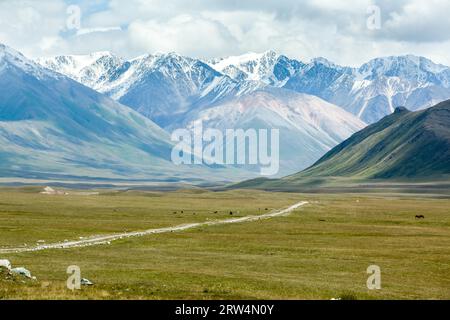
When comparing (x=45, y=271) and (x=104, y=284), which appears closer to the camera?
(x=104, y=284)

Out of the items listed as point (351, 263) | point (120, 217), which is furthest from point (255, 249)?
point (120, 217)

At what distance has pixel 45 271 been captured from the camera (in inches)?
1953

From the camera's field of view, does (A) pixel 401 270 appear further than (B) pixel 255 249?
No

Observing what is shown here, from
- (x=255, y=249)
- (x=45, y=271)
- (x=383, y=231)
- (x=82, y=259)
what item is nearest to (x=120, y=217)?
(x=383, y=231)

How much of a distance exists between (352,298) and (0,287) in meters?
18.2

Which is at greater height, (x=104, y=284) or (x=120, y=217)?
(x=120, y=217)

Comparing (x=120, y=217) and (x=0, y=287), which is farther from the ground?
(x=120, y=217)

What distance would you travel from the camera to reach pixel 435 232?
100750 millimetres

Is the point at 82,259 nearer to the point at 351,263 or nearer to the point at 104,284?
the point at 104,284

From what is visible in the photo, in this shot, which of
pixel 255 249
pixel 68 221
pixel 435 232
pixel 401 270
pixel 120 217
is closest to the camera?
pixel 401 270

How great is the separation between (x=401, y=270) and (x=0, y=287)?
105 ft

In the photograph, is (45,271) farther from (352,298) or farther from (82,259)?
(352,298)

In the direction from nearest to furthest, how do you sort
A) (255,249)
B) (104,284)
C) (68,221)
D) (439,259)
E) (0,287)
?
1. (0,287)
2. (104,284)
3. (439,259)
4. (255,249)
5. (68,221)
